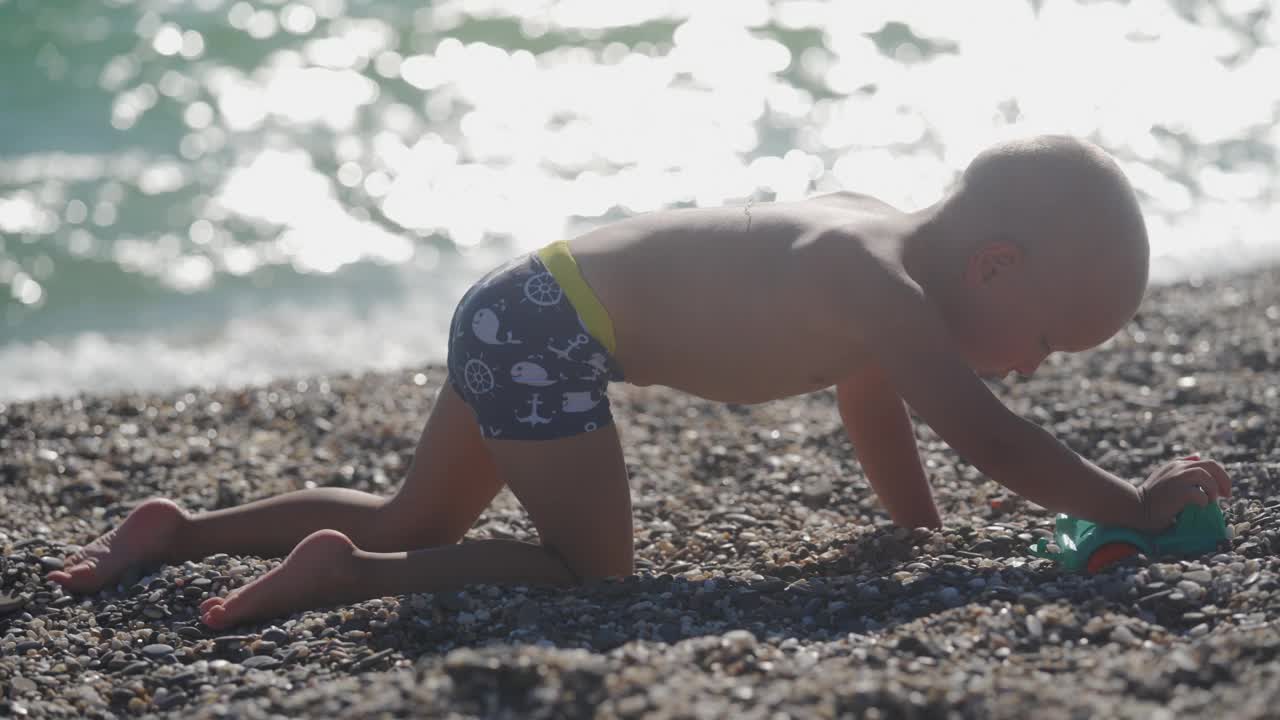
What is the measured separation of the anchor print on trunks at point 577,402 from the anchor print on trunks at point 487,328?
7.9 inches

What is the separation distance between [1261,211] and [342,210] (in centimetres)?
736

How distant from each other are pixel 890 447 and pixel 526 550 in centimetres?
113

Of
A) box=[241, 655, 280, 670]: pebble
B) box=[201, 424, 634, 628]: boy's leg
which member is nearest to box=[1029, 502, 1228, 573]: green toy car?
box=[201, 424, 634, 628]: boy's leg

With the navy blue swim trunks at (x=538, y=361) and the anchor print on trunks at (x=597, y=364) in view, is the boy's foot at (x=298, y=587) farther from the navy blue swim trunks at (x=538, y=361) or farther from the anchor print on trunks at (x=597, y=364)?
the anchor print on trunks at (x=597, y=364)

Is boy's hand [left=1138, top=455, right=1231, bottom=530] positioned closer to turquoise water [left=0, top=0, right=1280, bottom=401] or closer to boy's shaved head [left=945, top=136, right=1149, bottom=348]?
boy's shaved head [left=945, top=136, right=1149, bottom=348]

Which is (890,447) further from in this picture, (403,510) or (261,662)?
(261,662)

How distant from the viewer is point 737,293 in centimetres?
347

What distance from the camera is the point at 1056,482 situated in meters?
3.17

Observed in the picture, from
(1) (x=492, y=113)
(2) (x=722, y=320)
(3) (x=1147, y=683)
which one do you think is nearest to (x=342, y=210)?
(1) (x=492, y=113)

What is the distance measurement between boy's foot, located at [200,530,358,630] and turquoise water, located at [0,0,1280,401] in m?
4.87

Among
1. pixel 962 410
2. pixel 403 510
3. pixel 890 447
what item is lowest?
pixel 403 510

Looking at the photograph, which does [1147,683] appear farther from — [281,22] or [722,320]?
[281,22]

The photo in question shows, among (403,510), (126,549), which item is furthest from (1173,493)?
(126,549)

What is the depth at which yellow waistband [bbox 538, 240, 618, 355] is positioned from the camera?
3.56m
